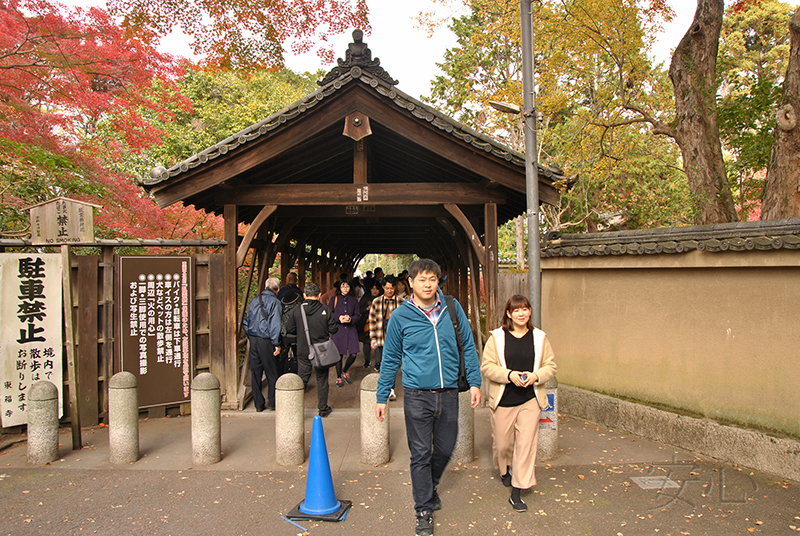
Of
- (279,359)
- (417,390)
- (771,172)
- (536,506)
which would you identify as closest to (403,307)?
(417,390)

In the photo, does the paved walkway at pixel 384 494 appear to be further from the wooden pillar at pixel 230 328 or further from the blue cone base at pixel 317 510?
the wooden pillar at pixel 230 328

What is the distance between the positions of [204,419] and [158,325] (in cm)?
206

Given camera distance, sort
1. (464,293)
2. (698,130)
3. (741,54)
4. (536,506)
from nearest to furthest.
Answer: (536,506) → (698,130) → (464,293) → (741,54)

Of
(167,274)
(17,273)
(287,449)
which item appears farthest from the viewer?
(167,274)

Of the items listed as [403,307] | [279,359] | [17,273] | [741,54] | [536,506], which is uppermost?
[741,54]

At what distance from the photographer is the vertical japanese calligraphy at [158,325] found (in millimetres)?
6316

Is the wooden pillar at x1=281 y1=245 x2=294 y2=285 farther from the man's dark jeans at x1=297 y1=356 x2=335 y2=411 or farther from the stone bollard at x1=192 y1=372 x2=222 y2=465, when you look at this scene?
the stone bollard at x1=192 y1=372 x2=222 y2=465

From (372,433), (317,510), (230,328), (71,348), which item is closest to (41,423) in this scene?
(71,348)

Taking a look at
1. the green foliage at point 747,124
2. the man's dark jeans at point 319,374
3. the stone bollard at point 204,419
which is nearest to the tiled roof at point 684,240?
the man's dark jeans at point 319,374

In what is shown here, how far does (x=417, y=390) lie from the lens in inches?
145

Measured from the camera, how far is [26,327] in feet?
18.1

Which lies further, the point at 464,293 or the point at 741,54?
the point at 741,54

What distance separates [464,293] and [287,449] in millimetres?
8569

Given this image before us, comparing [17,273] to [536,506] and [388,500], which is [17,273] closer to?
[388,500]
